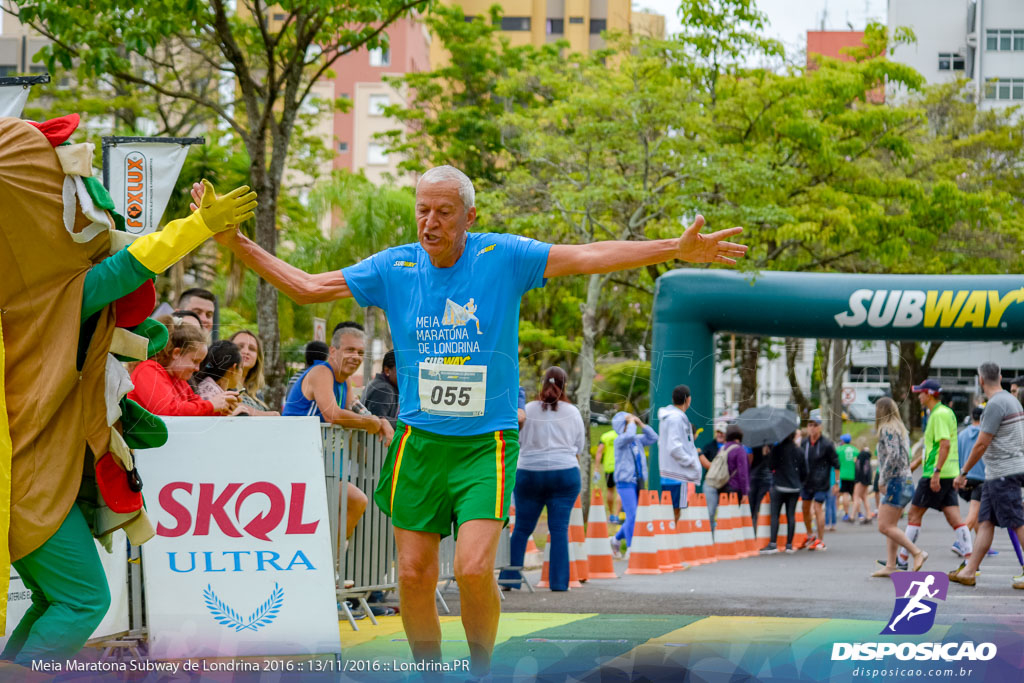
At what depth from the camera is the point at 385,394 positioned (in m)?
9.02

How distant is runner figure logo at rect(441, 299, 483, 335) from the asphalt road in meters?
4.65

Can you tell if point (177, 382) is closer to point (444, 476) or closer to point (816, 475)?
point (444, 476)

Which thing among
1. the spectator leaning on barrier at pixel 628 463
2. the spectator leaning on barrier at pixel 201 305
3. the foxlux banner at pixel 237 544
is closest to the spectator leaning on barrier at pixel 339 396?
the spectator leaning on barrier at pixel 201 305

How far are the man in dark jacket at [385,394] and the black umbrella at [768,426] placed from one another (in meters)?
5.47

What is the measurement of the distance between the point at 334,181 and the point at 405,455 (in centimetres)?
3462

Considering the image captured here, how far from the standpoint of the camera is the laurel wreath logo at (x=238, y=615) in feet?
19.9

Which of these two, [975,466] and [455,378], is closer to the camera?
[455,378]

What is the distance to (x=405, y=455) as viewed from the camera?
4758 millimetres

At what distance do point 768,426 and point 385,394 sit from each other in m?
7.68

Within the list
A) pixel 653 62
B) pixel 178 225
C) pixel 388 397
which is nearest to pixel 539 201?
pixel 653 62

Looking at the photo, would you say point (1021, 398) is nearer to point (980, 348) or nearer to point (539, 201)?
point (980, 348)

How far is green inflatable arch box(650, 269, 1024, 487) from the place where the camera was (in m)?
17.6

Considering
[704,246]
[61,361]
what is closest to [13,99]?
[61,361]

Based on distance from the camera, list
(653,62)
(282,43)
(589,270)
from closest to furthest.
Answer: (589,270), (282,43), (653,62)
